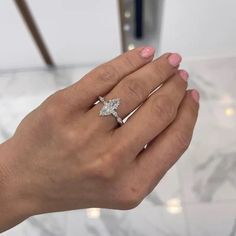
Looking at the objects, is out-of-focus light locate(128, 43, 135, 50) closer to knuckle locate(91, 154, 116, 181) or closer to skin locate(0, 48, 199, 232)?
skin locate(0, 48, 199, 232)

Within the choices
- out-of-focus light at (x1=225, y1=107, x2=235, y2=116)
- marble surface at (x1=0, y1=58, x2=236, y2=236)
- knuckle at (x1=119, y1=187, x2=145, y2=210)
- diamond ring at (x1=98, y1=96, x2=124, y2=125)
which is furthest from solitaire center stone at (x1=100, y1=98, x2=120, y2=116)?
out-of-focus light at (x1=225, y1=107, x2=235, y2=116)

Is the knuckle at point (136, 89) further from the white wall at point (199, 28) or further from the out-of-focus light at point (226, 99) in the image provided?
the out-of-focus light at point (226, 99)

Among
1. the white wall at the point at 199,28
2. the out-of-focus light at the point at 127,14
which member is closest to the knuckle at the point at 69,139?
the white wall at the point at 199,28

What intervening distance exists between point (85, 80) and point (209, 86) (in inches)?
25.0

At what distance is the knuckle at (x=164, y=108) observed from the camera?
1.65 ft

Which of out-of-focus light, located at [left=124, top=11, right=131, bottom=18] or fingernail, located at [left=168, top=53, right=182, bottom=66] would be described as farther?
out-of-focus light, located at [left=124, top=11, right=131, bottom=18]

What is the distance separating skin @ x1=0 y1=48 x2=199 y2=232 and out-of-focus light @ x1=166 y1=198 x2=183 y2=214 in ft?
1.33

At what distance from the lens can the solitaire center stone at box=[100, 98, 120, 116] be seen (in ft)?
1.60

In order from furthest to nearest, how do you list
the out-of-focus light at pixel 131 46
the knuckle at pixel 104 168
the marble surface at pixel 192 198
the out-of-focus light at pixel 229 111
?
the out-of-focus light at pixel 131 46, the out-of-focus light at pixel 229 111, the marble surface at pixel 192 198, the knuckle at pixel 104 168

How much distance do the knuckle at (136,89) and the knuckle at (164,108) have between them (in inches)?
0.8

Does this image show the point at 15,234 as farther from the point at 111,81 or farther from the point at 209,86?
the point at 209,86

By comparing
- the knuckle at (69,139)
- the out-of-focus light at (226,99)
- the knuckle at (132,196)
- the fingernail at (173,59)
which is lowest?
the out-of-focus light at (226,99)

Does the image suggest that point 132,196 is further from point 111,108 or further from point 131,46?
point 131,46

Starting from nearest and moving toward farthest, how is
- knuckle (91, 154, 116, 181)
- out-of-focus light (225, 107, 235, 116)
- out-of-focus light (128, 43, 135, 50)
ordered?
1. knuckle (91, 154, 116, 181)
2. out-of-focus light (225, 107, 235, 116)
3. out-of-focus light (128, 43, 135, 50)
